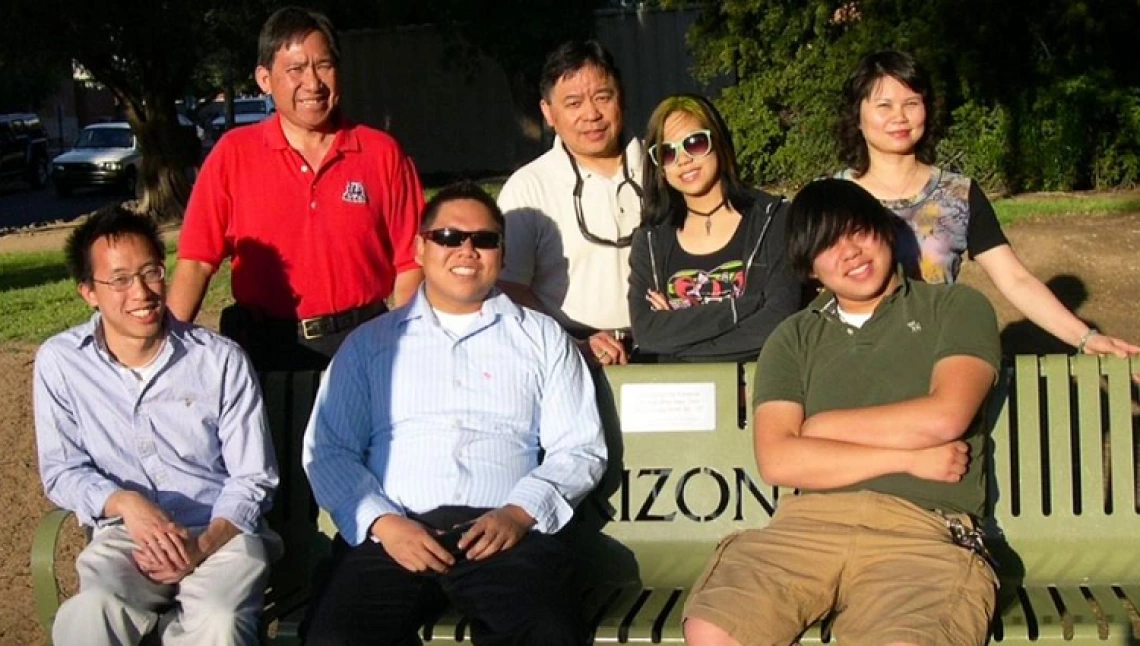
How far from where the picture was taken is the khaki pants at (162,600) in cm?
388

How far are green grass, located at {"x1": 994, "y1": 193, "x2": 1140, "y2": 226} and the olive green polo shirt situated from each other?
7672 millimetres

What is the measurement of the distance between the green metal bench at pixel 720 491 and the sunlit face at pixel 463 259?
0.62 metres

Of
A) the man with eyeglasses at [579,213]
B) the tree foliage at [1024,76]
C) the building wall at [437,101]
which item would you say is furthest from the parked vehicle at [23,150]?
the man with eyeglasses at [579,213]

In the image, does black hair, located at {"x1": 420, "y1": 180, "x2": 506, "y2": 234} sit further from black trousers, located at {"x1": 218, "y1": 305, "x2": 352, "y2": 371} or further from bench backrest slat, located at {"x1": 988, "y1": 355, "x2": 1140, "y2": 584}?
bench backrest slat, located at {"x1": 988, "y1": 355, "x2": 1140, "y2": 584}

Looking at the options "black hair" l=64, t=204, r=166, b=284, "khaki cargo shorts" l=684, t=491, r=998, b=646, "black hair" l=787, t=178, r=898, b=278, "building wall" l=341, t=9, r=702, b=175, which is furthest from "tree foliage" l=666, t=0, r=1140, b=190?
"black hair" l=64, t=204, r=166, b=284

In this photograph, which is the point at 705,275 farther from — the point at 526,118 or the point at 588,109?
the point at 526,118

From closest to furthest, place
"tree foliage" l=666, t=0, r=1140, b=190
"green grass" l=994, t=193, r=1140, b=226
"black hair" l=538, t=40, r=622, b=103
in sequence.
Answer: "black hair" l=538, t=40, r=622, b=103, "green grass" l=994, t=193, r=1140, b=226, "tree foliage" l=666, t=0, r=1140, b=190

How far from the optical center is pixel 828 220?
13.2ft

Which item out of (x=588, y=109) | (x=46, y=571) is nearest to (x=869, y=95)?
(x=588, y=109)

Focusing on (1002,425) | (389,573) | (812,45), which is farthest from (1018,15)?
(389,573)

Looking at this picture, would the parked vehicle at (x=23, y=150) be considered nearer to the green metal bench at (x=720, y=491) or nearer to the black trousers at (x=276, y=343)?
the black trousers at (x=276, y=343)

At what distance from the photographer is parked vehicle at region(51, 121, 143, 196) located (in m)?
34.1

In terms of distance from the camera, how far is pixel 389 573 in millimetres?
3992

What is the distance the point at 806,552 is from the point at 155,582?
6.05 feet
